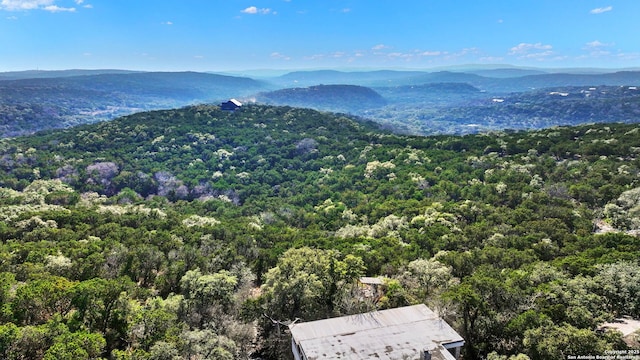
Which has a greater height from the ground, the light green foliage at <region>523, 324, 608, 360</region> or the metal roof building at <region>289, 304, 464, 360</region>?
the light green foliage at <region>523, 324, 608, 360</region>

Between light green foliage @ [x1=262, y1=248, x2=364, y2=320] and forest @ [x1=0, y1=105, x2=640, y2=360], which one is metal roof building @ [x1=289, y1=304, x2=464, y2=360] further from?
light green foliage @ [x1=262, y1=248, x2=364, y2=320]

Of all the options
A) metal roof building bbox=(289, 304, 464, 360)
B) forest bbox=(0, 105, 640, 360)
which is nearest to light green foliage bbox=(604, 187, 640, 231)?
forest bbox=(0, 105, 640, 360)

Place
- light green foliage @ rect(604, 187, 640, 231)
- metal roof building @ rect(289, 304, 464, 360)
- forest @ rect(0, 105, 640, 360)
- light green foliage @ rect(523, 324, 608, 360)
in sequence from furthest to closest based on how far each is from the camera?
light green foliage @ rect(604, 187, 640, 231) < forest @ rect(0, 105, 640, 360) < metal roof building @ rect(289, 304, 464, 360) < light green foliage @ rect(523, 324, 608, 360)

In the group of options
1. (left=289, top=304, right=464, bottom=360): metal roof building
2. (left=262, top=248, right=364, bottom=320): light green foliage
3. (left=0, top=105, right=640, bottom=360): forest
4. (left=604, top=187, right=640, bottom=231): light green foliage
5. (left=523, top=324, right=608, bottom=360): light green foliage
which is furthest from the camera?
(left=604, top=187, right=640, bottom=231): light green foliage

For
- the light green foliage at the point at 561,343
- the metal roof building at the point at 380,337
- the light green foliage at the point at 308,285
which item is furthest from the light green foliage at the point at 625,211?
the light green foliage at the point at 308,285

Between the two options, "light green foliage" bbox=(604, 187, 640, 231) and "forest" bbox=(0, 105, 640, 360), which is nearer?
"forest" bbox=(0, 105, 640, 360)

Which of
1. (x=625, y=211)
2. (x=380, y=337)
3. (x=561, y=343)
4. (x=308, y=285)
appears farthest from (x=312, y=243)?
(x=625, y=211)

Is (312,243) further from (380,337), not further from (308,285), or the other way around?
(380,337)
